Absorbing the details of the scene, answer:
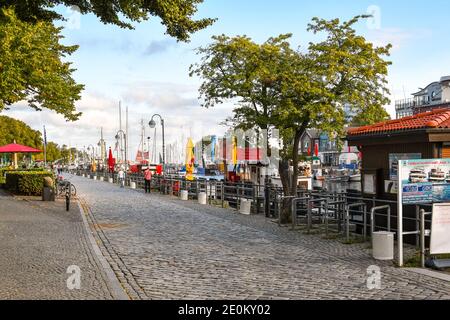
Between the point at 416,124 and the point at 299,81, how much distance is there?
4992 millimetres

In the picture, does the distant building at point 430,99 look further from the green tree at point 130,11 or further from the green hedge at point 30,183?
the green tree at point 130,11

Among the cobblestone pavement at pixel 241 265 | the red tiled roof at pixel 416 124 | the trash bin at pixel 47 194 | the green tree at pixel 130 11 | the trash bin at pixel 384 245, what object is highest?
the green tree at pixel 130 11

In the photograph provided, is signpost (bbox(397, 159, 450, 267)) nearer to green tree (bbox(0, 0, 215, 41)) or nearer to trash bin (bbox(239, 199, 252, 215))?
green tree (bbox(0, 0, 215, 41))

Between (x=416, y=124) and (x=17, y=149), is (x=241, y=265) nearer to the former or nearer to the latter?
(x=416, y=124)

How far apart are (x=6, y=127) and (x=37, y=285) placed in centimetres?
8471

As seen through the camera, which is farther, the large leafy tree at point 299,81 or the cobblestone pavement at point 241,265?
the large leafy tree at point 299,81

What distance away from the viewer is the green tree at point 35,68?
70.1 ft

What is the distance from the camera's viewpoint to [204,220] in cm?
1947

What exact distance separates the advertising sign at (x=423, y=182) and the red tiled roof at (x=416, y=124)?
1426 mm

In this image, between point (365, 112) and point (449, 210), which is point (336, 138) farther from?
point (449, 210)

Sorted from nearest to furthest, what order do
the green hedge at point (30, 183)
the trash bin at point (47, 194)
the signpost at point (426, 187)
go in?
1. the signpost at point (426, 187)
2. the trash bin at point (47, 194)
3. the green hedge at point (30, 183)

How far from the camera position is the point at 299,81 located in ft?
56.6

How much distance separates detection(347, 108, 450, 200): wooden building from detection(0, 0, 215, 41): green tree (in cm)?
521
